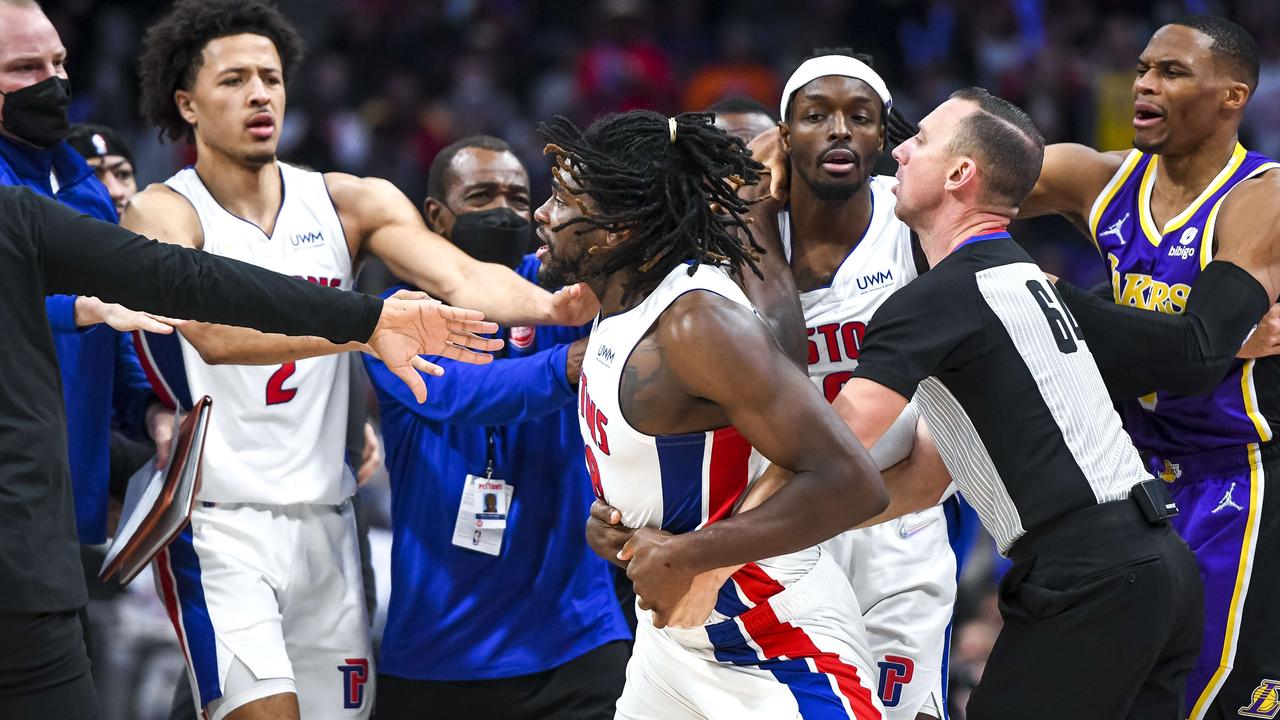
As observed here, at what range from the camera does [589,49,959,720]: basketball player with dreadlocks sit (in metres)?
4.73

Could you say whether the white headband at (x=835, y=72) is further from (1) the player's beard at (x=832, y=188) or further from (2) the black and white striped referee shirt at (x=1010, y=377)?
(2) the black and white striped referee shirt at (x=1010, y=377)

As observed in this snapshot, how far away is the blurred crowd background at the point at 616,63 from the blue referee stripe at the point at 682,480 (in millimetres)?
7552

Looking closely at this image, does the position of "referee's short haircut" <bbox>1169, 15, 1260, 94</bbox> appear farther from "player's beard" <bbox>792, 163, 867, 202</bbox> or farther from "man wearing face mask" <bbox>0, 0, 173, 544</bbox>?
"man wearing face mask" <bbox>0, 0, 173, 544</bbox>

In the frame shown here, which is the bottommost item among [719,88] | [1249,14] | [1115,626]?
[1115,626]

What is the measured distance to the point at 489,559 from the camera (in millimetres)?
4832

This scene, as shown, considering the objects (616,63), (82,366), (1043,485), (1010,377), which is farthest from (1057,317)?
(616,63)

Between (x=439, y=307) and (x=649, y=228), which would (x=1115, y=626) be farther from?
(x=439, y=307)

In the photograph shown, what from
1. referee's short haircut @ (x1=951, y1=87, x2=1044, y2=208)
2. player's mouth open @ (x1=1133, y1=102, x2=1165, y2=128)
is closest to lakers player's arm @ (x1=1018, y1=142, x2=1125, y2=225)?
player's mouth open @ (x1=1133, y1=102, x2=1165, y2=128)

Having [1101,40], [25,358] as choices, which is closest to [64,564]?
[25,358]

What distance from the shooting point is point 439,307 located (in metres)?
3.75

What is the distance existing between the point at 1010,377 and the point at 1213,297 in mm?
1001

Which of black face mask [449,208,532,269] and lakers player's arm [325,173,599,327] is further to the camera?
black face mask [449,208,532,269]

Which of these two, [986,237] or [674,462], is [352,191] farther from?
[986,237]

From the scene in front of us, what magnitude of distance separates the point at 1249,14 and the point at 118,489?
981cm
